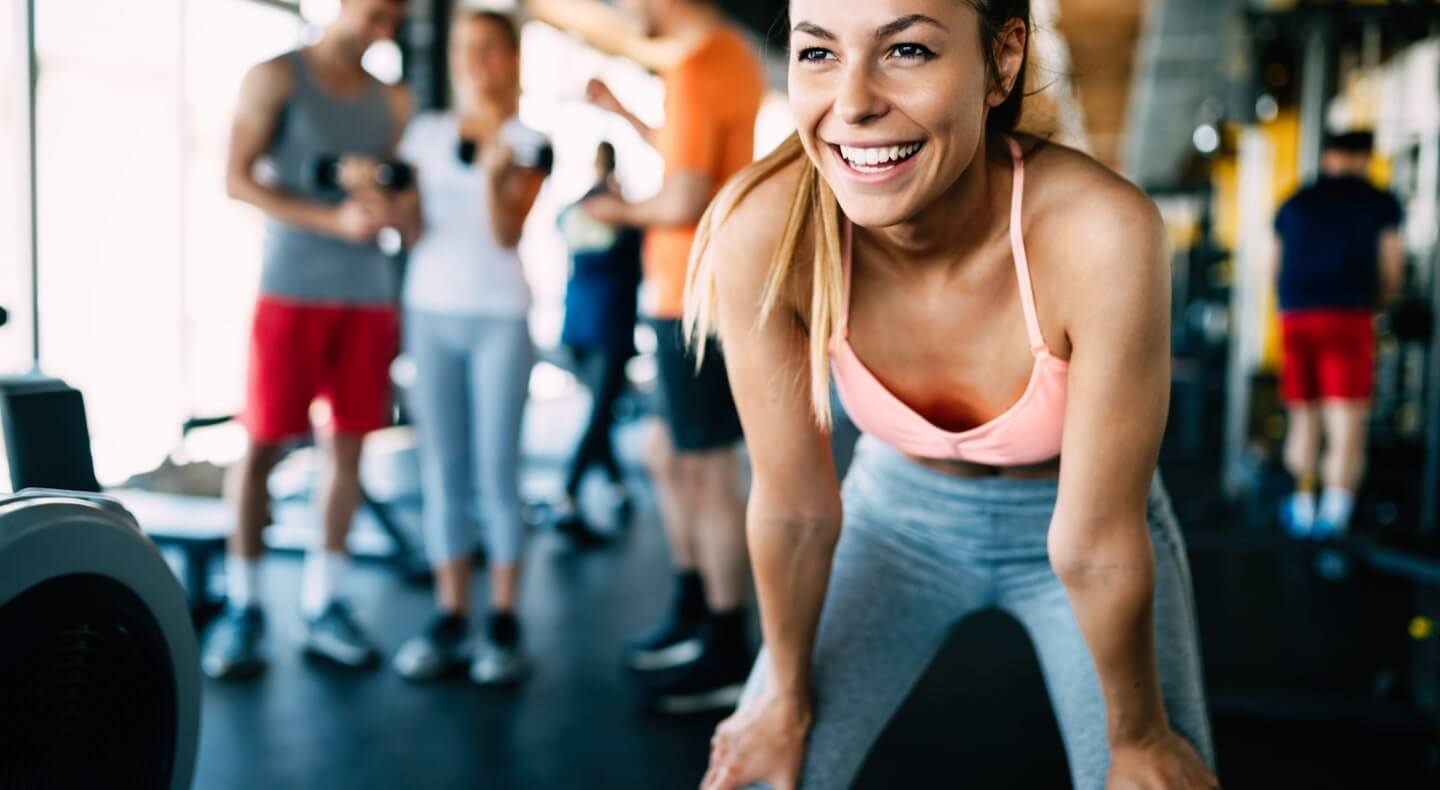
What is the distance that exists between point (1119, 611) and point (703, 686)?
1.12 m

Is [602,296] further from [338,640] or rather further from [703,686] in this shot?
[703,686]

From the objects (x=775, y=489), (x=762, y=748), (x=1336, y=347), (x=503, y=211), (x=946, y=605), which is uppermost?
(x=503, y=211)

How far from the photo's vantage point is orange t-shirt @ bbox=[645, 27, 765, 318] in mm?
1922

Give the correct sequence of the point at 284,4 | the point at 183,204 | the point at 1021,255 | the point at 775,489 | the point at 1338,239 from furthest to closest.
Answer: the point at 284,4 < the point at 183,204 < the point at 1338,239 < the point at 775,489 < the point at 1021,255

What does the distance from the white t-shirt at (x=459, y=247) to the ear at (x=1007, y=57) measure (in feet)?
4.01

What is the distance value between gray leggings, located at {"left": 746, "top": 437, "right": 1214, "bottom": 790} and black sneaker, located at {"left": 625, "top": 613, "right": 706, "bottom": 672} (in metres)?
0.98

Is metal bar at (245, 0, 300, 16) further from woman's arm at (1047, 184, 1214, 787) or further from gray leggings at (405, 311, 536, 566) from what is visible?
woman's arm at (1047, 184, 1214, 787)

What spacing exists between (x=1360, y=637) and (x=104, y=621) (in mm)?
2494

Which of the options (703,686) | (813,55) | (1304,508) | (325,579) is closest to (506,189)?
(325,579)

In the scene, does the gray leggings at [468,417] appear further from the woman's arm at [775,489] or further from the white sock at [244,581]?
the woman's arm at [775,489]

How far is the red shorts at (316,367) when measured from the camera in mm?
2002

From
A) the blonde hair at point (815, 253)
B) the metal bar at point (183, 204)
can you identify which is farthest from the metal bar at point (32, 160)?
the blonde hair at point (815, 253)

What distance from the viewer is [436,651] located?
204cm

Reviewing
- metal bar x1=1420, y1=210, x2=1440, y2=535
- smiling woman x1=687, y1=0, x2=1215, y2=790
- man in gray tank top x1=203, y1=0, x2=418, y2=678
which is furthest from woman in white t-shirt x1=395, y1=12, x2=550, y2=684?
metal bar x1=1420, y1=210, x2=1440, y2=535
